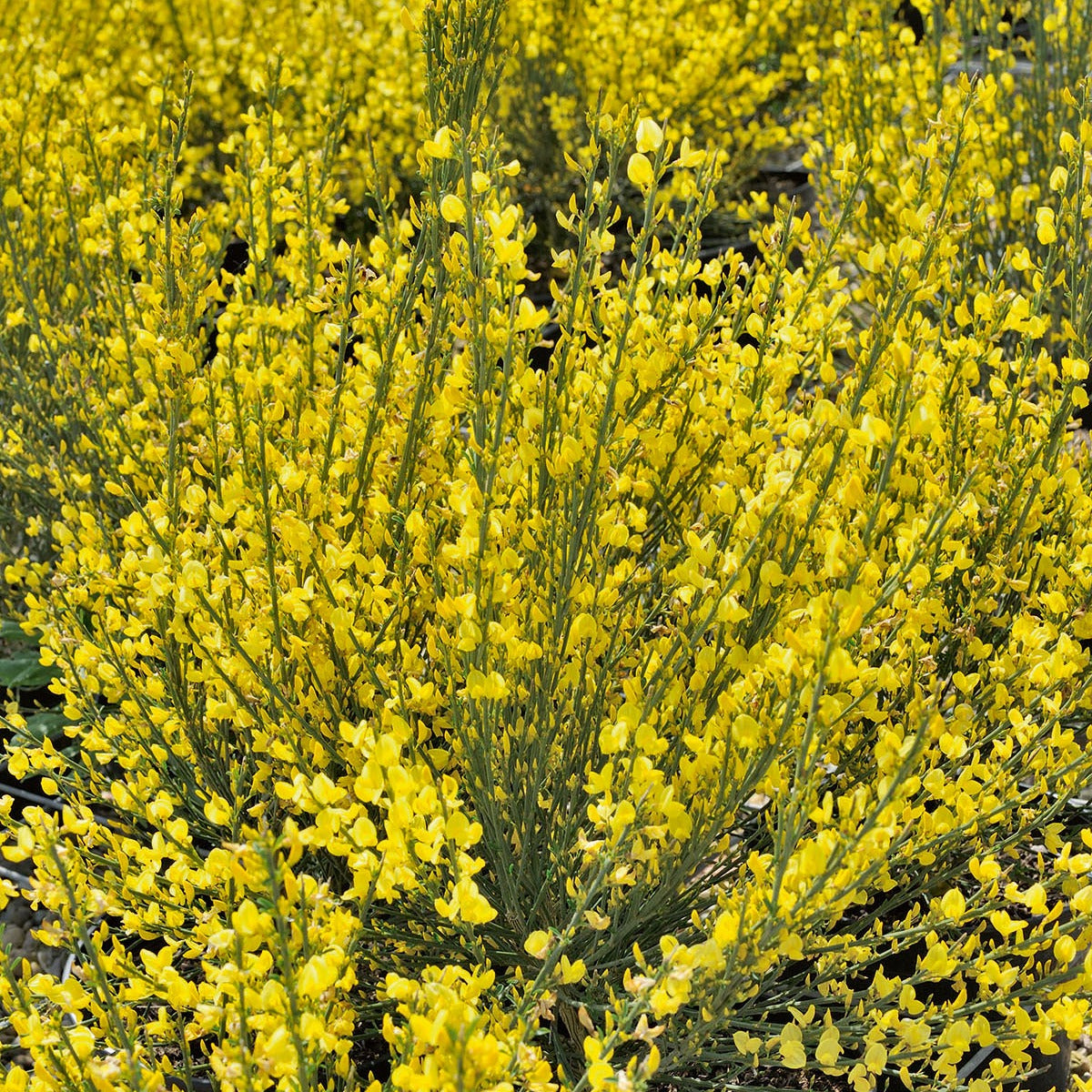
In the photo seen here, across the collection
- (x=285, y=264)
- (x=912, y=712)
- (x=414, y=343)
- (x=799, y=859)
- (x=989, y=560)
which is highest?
(x=285, y=264)

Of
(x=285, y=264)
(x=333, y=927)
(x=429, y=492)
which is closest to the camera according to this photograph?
(x=333, y=927)

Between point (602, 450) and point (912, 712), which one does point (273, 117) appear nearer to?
point (602, 450)

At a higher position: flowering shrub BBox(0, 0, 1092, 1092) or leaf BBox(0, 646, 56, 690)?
leaf BBox(0, 646, 56, 690)

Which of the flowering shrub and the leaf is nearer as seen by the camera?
the flowering shrub

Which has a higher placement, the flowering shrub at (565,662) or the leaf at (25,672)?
the leaf at (25,672)

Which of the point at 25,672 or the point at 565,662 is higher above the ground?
the point at 25,672

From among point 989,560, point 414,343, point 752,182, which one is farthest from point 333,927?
point 752,182

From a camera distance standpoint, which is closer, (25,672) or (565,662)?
(565,662)

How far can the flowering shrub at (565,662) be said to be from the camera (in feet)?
3.57

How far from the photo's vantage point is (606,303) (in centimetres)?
155

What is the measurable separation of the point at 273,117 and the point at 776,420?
0.97 m

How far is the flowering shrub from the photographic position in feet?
3.57

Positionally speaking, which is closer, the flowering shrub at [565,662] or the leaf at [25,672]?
the flowering shrub at [565,662]

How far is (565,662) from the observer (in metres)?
1.50
